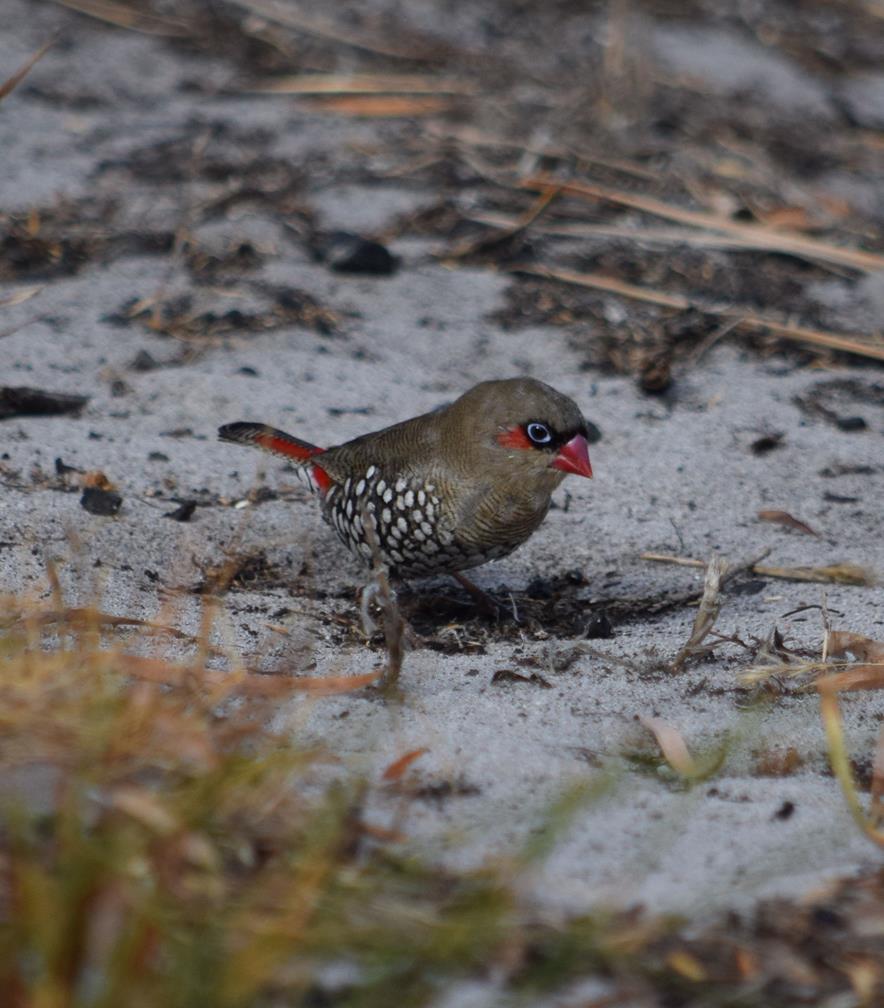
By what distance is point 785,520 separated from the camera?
13.9ft

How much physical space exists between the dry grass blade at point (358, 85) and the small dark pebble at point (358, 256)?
5.18ft

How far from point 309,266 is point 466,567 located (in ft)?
7.14

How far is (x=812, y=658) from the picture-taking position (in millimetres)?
3197

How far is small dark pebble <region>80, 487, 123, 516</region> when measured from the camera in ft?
12.6

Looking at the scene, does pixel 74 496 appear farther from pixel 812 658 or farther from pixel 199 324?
pixel 812 658

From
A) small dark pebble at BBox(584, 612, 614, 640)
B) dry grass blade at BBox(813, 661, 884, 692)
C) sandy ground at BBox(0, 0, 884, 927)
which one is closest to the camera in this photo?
sandy ground at BBox(0, 0, 884, 927)

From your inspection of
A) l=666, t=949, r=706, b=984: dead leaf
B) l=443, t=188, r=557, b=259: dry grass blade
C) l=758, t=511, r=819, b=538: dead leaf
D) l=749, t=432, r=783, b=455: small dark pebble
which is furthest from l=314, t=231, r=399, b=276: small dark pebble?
l=666, t=949, r=706, b=984: dead leaf

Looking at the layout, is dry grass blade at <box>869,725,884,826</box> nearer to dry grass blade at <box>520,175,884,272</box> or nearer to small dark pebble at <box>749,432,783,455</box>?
small dark pebble at <box>749,432,783,455</box>

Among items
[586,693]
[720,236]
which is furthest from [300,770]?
[720,236]

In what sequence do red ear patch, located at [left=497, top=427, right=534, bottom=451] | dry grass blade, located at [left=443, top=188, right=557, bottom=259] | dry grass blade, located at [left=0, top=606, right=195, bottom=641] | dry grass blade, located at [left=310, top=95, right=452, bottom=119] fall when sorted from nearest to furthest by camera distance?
1. dry grass blade, located at [left=0, top=606, right=195, bottom=641]
2. red ear patch, located at [left=497, top=427, right=534, bottom=451]
3. dry grass blade, located at [left=443, top=188, right=557, bottom=259]
4. dry grass blade, located at [left=310, top=95, right=452, bottom=119]

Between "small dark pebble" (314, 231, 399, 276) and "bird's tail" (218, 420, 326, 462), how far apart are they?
153 cm

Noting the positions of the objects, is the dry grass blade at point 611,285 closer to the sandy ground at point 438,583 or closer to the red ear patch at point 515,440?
the sandy ground at point 438,583

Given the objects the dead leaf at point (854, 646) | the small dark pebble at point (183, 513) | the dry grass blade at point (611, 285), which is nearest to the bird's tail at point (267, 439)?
the small dark pebble at point (183, 513)

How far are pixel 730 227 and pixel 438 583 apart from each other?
252 cm
